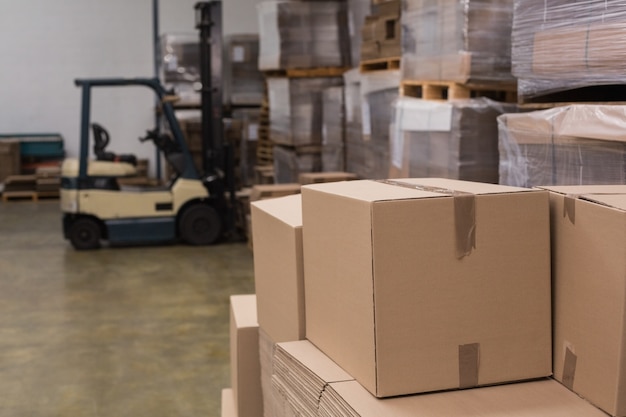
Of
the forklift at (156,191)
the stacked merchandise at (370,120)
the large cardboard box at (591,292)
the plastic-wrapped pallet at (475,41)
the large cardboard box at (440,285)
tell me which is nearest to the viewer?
the large cardboard box at (591,292)

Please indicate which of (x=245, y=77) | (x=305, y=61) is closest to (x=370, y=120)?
(x=305, y=61)

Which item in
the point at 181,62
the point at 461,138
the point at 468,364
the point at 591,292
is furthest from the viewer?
the point at 181,62

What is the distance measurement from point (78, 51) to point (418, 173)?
10.4 metres

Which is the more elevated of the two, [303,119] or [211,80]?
[211,80]

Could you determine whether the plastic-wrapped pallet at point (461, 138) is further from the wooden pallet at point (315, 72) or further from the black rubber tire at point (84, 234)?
the black rubber tire at point (84, 234)

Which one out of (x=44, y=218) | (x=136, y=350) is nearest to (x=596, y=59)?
(x=136, y=350)

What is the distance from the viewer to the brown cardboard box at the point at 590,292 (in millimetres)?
1950

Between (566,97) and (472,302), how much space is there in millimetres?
2271


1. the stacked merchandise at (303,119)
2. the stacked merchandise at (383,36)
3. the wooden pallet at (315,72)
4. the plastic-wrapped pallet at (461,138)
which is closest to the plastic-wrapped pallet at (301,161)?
the stacked merchandise at (303,119)

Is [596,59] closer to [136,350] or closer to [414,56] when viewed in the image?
[414,56]

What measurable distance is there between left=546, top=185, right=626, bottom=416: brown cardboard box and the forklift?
7177 mm

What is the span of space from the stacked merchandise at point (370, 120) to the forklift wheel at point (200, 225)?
220 cm

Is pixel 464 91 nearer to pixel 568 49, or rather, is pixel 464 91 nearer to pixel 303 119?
pixel 568 49

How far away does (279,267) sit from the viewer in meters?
2.68
